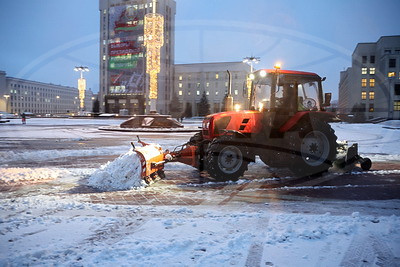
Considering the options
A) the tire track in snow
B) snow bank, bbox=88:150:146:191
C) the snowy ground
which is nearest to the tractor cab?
the snowy ground

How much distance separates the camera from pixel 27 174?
7184 millimetres

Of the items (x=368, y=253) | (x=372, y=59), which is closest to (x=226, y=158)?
(x=368, y=253)

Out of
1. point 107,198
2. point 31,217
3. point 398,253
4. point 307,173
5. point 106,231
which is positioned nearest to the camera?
point 398,253

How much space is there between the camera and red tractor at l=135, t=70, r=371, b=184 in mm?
6785

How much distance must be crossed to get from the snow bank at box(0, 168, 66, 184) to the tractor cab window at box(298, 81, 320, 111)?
6219mm

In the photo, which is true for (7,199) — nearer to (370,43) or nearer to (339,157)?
(339,157)

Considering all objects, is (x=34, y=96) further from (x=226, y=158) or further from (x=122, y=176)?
(x=226, y=158)

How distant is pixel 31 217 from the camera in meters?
4.25

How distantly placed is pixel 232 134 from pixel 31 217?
4.17 meters

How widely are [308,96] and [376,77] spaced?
233 feet

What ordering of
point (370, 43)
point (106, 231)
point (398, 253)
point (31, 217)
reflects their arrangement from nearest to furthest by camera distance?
1. point (398, 253)
2. point (106, 231)
3. point (31, 217)
4. point (370, 43)

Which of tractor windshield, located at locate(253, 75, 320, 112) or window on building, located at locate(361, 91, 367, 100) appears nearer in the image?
tractor windshield, located at locate(253, 75, 320, 112)

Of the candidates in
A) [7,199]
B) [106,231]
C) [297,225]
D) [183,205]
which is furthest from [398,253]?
[7,199]

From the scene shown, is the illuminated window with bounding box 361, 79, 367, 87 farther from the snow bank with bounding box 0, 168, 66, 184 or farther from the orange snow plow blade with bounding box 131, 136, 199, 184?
the snow bank with bounding box 0, 168, 66, 184
